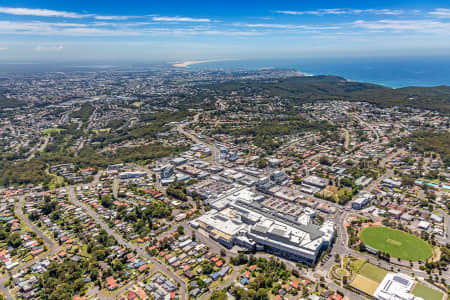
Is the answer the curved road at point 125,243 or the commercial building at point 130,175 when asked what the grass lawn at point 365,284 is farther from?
the commercial building at point 130,175

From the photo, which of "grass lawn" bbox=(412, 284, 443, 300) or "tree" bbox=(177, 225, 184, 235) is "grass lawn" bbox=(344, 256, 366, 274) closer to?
"grass lawn" bbox=(412, 284, 443, 300)

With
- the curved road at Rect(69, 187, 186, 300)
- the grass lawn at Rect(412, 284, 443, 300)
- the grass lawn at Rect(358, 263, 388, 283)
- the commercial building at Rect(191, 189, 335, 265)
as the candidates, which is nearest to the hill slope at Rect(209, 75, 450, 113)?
the commercial building at Rect(191, 189, 335, 265)

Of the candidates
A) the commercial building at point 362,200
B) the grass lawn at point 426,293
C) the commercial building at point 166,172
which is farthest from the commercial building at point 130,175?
the grass lawn at point 426,293

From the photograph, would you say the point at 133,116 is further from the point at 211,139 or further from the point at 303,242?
the point at 303,242

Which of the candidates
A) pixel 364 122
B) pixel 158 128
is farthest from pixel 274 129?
pixel 158 128

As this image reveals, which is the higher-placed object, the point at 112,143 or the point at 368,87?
the point at 368,87

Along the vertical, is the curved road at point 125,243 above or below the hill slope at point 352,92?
below

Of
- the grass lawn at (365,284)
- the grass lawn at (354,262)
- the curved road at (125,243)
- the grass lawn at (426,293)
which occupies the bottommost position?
the curved road at (125,243)
